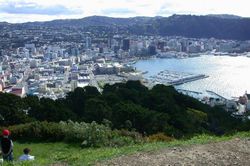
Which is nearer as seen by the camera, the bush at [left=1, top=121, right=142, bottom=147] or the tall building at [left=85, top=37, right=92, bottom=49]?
the bush at [left=1, top=121, right=142, bottom=147]

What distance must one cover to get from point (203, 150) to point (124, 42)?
9395 cm

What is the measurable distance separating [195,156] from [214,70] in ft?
206

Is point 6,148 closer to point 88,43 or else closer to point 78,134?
point 78,134

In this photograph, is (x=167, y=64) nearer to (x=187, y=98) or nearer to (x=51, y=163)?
(x=187, y=98)

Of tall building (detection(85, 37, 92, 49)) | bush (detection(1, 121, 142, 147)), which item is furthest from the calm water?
bush (detection(1, 121, 142, 147))

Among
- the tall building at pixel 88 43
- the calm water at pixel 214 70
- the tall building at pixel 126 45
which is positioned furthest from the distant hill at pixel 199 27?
the tall building at pixel 88 43

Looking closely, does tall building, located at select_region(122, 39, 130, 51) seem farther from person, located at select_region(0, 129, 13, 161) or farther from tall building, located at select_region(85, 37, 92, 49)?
person, located at select_region(0, 129, 13, 161)

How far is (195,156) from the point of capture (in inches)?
243

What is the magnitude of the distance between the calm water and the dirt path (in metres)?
40.0

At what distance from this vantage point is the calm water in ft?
172

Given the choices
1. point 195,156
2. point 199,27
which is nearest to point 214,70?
point 199,27

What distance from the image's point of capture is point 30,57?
90.5 metres

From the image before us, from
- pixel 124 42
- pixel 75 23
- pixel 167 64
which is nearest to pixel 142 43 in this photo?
pixel 124 42

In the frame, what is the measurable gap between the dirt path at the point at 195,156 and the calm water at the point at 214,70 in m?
40.0
